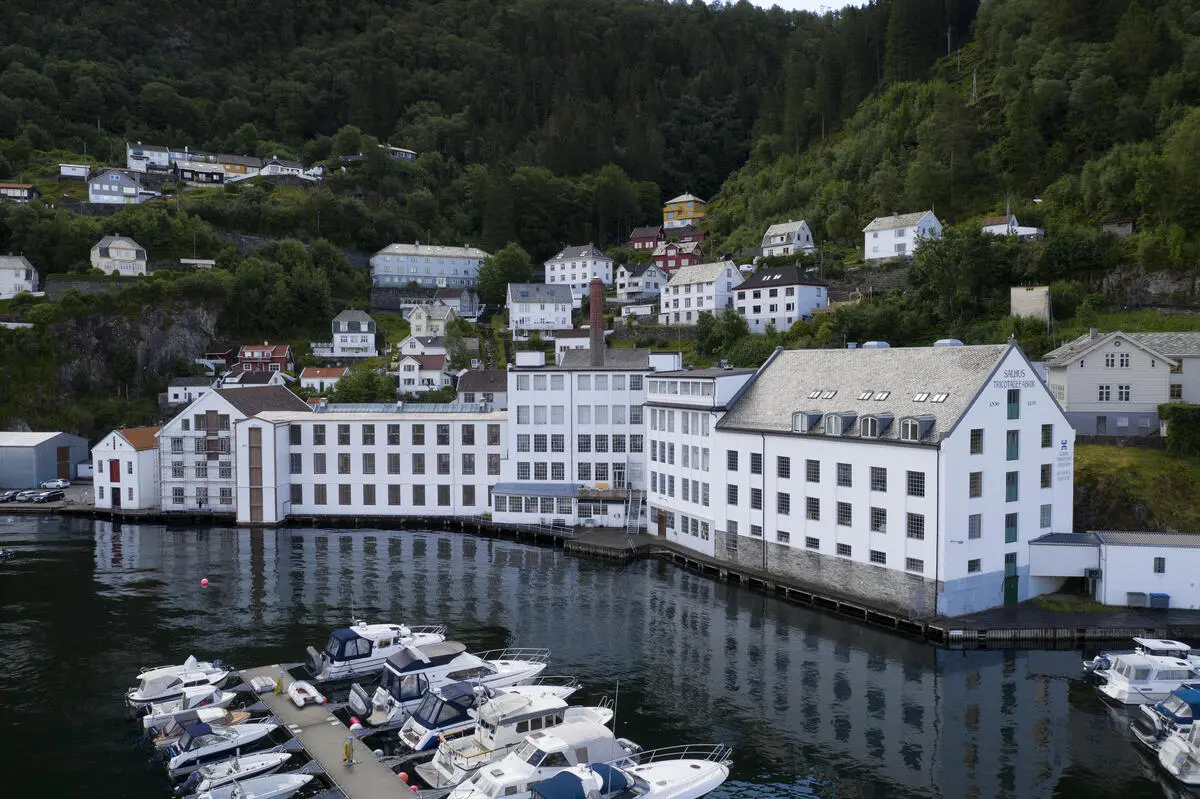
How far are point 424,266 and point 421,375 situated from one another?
40429mm

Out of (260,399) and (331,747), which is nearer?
(331,747)

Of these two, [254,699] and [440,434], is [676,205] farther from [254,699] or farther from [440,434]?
[254,699]

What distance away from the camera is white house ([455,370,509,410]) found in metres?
86.1

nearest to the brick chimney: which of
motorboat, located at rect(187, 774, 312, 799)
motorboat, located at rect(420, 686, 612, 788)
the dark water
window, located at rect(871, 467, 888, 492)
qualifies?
the dark water

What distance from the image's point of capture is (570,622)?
39.9 m

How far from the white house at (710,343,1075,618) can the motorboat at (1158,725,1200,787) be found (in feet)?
35.4

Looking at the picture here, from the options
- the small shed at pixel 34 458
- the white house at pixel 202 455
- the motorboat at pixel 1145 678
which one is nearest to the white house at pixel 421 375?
the white house at pixel 202 455

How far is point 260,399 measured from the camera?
2758 inches

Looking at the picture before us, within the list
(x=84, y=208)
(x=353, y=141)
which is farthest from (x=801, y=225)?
(x=84, y=208)

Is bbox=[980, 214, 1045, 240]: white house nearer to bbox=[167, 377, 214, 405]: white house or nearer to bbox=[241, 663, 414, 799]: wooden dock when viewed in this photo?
bbox=[241, 663, 414, 799]: wooden dock

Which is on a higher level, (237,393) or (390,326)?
(390,326)

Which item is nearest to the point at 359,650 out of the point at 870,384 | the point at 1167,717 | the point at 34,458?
the point at 870,384

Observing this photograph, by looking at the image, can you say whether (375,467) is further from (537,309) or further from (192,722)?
(537,309)

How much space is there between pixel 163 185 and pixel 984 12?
430 ft
